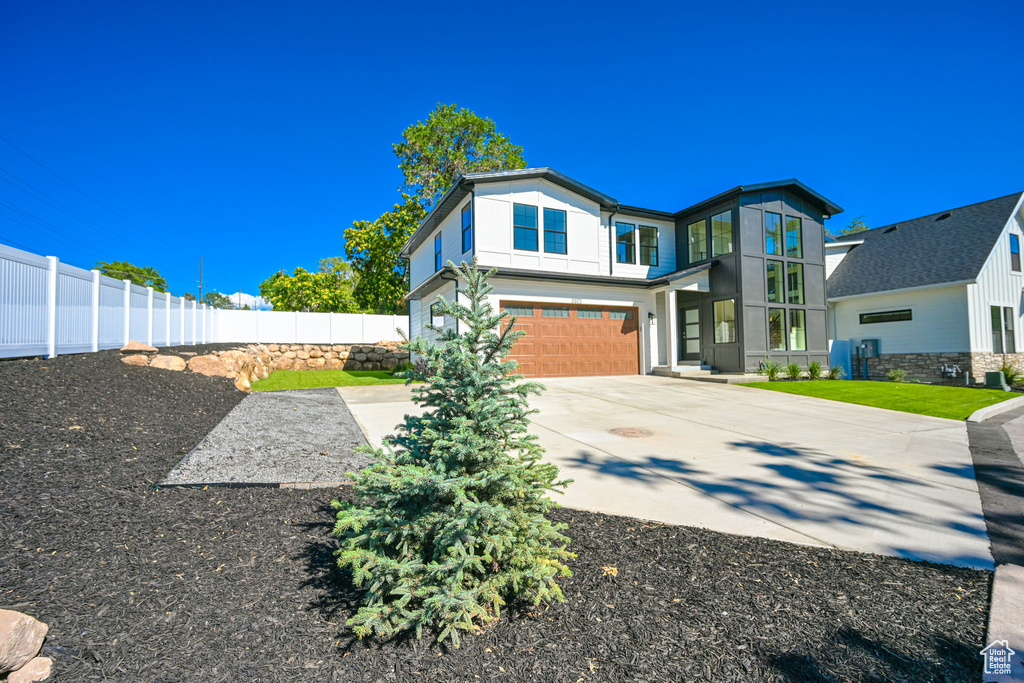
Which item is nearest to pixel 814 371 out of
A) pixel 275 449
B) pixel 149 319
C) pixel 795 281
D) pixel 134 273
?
pixel 795 281

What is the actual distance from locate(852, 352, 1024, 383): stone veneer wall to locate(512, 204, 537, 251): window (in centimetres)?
1432

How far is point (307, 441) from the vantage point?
602cm

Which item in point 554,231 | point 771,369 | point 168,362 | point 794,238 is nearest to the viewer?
point 168,362

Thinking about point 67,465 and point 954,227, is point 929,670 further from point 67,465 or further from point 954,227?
point 954,227

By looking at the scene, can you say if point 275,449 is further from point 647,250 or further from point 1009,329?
point 1009,329

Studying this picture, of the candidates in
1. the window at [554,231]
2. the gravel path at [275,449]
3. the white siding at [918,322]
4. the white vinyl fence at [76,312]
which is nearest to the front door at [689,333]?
the window at [554,231]

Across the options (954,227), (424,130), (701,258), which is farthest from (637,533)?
(424,130)

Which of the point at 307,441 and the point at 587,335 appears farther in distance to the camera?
the point at 587,335

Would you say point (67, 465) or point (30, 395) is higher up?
point (30, 395)

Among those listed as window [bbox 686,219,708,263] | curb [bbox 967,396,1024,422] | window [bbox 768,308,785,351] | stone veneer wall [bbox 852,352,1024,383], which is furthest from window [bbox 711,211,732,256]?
curb [bbox 967,396,1024,422]

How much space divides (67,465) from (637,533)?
470cm

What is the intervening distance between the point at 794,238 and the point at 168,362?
19551 mm

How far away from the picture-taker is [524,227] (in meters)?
15.5

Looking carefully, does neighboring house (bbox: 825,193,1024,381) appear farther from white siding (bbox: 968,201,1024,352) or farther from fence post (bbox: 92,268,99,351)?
fence post (bbox: 92,268,99,351)
